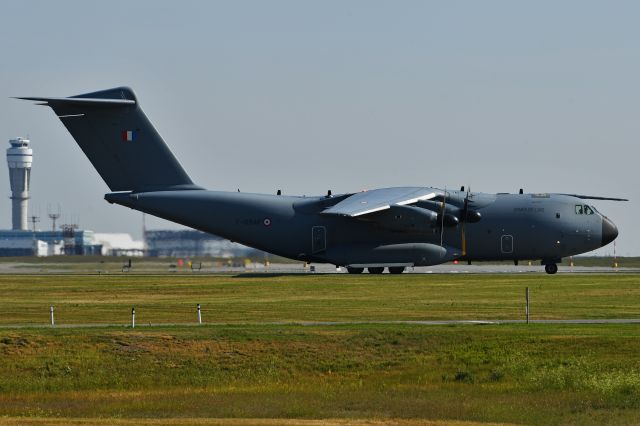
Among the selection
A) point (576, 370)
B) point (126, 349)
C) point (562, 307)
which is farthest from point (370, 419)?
point (562, 307)

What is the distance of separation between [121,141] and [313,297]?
19619mm

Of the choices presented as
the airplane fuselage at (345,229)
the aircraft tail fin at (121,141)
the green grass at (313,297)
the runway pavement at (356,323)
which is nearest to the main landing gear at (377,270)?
the airplane fuselage at (345,229)

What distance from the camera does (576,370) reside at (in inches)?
1371

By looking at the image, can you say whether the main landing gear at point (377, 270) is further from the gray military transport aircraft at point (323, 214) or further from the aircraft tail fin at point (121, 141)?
the aircraft tail fin at point (121, 141)

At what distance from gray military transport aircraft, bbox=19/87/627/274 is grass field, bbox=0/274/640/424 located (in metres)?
22.2

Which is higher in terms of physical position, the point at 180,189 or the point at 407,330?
→ the point at 180,189

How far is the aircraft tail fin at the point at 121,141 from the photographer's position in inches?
2687

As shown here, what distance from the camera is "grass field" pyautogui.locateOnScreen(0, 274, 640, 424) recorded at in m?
30.5

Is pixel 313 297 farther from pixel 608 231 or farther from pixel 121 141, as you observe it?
pixel 608 231

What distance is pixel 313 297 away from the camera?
54406mm

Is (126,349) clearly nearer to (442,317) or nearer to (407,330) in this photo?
(407,330)

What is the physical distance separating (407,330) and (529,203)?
112 ft

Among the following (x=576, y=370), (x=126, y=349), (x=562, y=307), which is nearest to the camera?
(x=576, y=370)

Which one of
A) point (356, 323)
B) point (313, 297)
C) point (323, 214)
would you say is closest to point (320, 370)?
point (356, 323)
